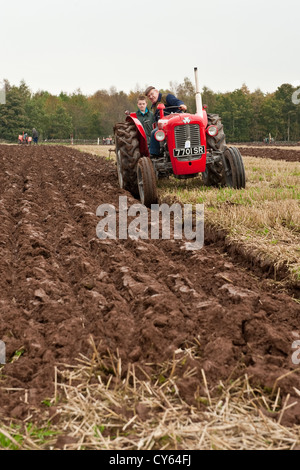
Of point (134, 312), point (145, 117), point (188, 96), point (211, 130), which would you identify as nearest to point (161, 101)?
point (145, 117)

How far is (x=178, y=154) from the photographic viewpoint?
7.16 m

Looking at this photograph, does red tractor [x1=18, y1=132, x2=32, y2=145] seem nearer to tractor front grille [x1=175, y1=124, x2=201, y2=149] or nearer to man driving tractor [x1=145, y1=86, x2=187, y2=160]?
man driving tractor [x1=145, y1=86, x2=187, y2=160]

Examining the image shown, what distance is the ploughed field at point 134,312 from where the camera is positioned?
2650 millimetres

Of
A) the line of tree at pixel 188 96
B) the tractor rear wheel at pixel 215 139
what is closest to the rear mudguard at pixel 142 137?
the tractor rear wheel at pixel 215 139

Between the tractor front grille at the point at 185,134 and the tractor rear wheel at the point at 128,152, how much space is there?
0.80 metres

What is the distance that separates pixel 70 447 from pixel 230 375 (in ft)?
2.98

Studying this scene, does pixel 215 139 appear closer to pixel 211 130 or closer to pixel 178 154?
pixel 211 130

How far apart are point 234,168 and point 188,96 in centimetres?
5482

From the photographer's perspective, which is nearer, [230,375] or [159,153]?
[230,375]

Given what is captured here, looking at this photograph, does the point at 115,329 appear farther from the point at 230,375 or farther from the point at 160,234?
the point at 160,234

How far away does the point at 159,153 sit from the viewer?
763 cm

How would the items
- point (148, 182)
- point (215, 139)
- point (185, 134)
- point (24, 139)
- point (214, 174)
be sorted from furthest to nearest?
1. point (24, 139)
2. point (214, 174)
3. point (215, 139)
4. point (185, 134)
5. point (148, 182)
